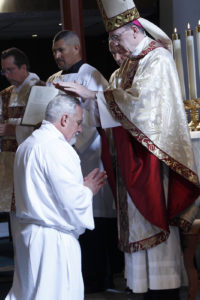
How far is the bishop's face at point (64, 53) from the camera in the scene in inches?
180

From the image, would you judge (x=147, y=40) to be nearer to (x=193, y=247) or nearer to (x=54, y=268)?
(x=193, y=247)

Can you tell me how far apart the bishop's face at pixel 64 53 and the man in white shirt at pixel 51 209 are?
1.28m

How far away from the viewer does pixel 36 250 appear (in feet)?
10.7

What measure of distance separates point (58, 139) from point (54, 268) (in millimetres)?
659

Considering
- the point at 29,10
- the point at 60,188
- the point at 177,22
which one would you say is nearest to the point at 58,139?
the point at 60,188

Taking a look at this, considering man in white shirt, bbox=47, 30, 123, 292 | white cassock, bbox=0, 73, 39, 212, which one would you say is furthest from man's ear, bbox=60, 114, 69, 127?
white cassock, bbox=0, 73, 39, 212

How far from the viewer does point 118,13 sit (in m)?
4.09

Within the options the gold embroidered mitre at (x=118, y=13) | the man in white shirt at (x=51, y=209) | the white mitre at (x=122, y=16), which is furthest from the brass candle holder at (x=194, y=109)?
the man in white shirt at (x=51, y=209)

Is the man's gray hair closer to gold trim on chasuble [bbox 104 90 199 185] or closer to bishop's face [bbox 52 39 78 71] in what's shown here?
gold trim on chasuble [bbox 104 90 199 185]

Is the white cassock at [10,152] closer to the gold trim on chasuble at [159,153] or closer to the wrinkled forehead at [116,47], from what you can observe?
the wrinkled forehead at [116,47]

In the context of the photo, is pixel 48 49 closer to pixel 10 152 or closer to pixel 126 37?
pixel 10 152

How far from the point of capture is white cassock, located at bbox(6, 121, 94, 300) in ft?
10.5

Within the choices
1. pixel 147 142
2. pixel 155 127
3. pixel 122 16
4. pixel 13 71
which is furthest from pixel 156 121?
pixel 13 71

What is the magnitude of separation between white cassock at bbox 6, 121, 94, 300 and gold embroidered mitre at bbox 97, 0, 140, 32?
1.05m
